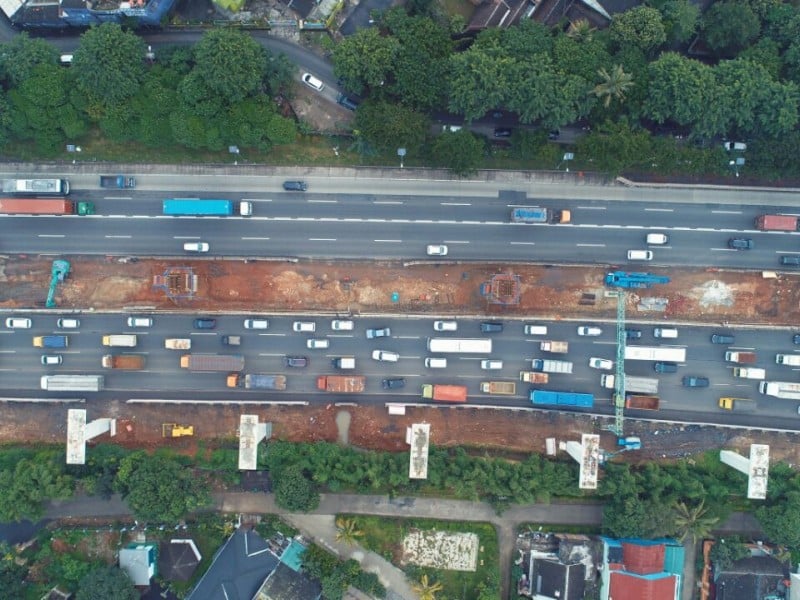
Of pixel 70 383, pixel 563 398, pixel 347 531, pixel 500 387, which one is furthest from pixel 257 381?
A: pixel 563 398

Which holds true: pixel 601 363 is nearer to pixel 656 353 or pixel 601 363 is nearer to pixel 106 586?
pixel 656 353

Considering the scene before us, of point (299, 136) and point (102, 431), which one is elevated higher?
point (299, 136)

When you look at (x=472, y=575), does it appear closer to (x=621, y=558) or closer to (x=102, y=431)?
(x=621, y=558)

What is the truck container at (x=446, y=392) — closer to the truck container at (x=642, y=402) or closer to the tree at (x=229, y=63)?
the truck container at (x=642, y=402)

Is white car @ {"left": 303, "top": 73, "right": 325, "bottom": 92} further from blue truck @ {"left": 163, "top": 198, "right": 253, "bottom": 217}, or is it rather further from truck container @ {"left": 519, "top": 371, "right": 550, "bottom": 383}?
truck container @ {"left": 519, "top": 371, "right": 550, "bottom": 383}

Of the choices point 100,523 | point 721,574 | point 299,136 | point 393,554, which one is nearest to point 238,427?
point 100,523

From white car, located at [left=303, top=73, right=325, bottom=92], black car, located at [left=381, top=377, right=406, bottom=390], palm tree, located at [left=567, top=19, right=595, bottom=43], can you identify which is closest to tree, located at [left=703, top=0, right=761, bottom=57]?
palm tree, located at [left=567, top=19, right=595, bottom=43]
